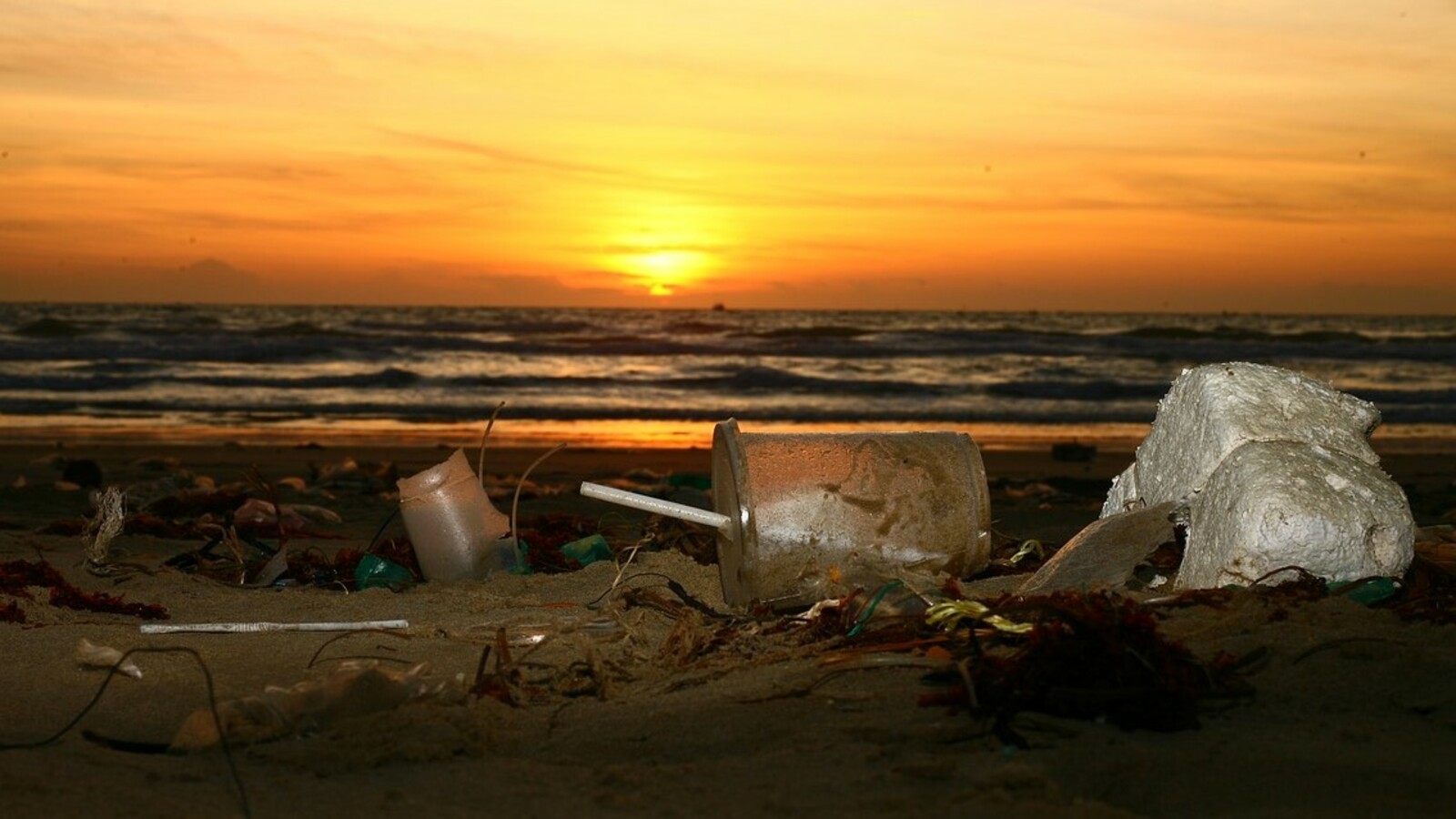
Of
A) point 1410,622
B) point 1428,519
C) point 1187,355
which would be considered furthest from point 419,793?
point 1187,355

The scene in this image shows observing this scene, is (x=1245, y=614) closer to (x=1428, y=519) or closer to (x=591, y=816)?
(x=591, y=816)

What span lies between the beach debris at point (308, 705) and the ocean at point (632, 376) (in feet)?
35.2

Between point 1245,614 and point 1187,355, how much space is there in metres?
31.7

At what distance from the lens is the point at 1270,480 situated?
14.2ft

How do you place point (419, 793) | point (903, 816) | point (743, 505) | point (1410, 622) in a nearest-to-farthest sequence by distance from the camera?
point (903, 816) < point (419, 793) < point (1410, 622) < point (743, 505)

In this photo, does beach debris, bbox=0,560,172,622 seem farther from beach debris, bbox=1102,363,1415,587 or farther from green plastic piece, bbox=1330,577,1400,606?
green plastic piece, bbox=1330,577,1400,606

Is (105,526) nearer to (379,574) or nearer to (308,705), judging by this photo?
(379,574)

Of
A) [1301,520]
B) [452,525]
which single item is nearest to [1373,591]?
[1301,520]

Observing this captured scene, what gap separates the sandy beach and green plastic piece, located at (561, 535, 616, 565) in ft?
2.24

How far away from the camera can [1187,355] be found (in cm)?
3400

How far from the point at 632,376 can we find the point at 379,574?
21.0 meters

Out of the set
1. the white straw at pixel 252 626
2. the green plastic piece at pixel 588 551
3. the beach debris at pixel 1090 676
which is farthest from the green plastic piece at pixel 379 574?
the beach debris at pixel 1090 676

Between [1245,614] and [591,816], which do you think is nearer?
[591,816]

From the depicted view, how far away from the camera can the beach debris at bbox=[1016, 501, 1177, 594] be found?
4719 mm
